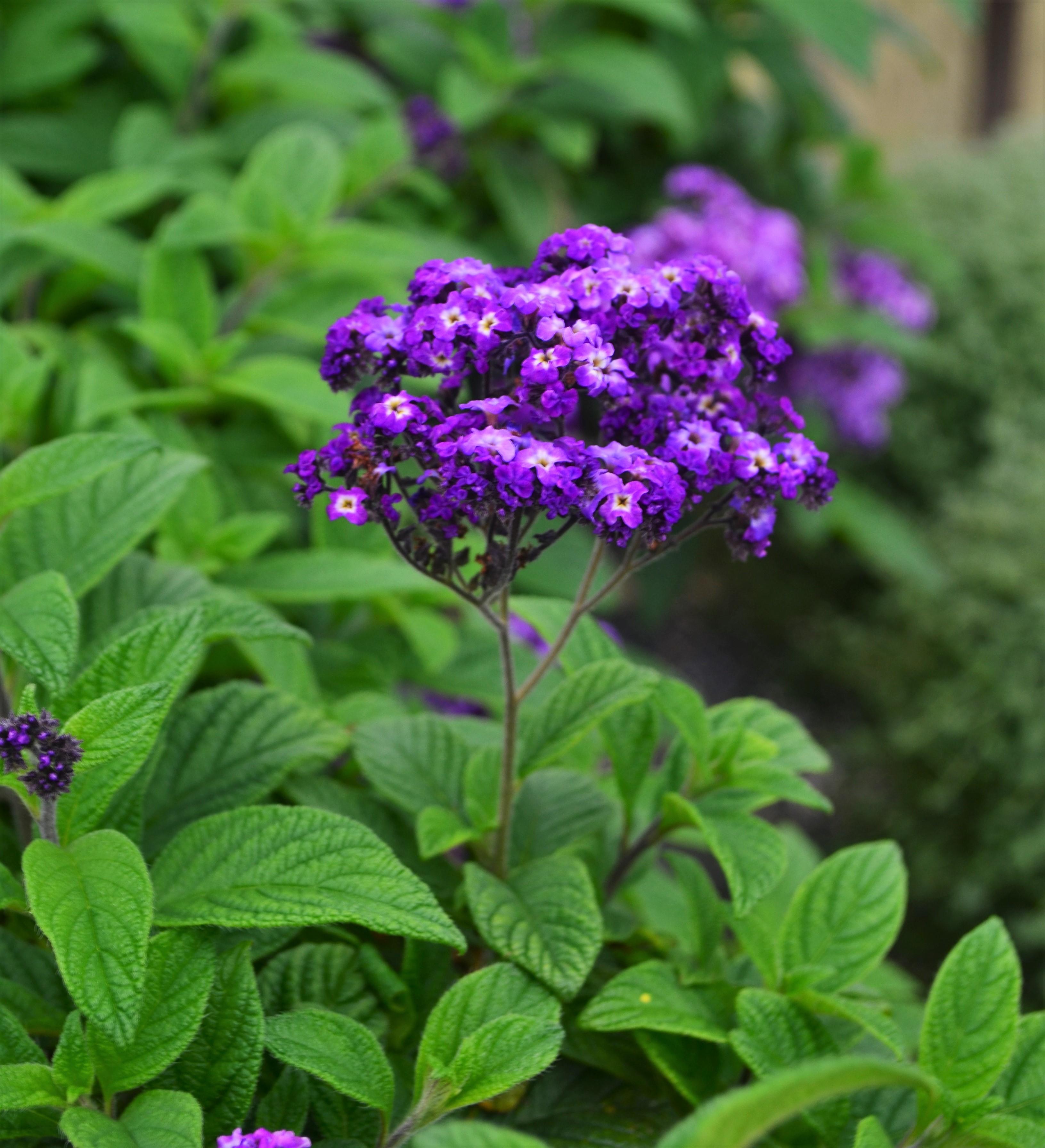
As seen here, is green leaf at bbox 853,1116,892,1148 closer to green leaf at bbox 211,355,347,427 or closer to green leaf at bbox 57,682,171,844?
green leaf at bbox 57,682,171,844

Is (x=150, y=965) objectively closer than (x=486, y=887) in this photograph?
Yes

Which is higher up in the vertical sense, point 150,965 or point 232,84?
point 232,84

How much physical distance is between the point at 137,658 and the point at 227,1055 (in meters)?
0.33

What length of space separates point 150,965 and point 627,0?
2.13 meters

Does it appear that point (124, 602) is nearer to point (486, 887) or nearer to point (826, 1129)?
point (486, 887)

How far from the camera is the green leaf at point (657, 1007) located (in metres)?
1.00

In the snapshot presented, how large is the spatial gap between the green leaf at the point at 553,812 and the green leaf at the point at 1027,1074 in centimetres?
42

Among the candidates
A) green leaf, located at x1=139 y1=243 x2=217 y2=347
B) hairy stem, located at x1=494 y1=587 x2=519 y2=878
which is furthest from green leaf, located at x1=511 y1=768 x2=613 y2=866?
green leaf, located at x1=139 y1=243 x2=217 y2=347

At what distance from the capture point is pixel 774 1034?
1020 millimetres

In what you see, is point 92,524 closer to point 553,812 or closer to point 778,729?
point 553,812

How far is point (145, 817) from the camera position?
1.13m

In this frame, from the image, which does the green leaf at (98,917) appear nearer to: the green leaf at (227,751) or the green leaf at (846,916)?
the green leaf at (227,751)

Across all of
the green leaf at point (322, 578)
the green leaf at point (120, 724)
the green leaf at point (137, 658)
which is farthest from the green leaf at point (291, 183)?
the green leaf at point (120, 724)

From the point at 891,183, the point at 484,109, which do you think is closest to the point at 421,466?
the point at 484,109
